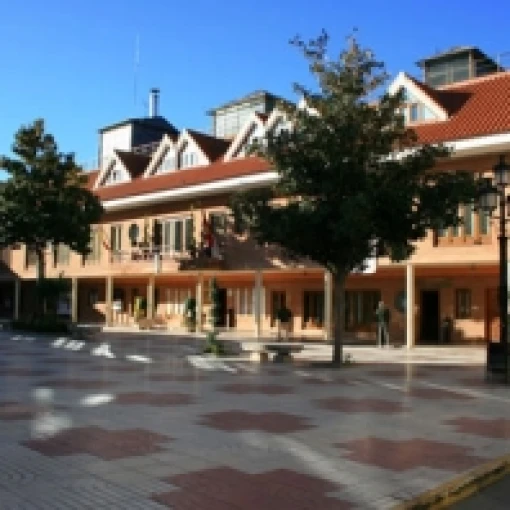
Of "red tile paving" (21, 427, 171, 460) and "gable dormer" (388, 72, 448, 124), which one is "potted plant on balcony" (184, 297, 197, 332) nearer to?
"gable dormer" (388, 72, 448, 124)

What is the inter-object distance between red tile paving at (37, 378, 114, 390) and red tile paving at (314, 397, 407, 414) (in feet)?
13.4

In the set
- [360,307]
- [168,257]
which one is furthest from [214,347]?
[168,257]

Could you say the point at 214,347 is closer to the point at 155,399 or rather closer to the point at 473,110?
the point at 155,399

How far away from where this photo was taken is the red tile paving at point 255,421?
8.66 m

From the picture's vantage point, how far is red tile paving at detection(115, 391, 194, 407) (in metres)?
10.6

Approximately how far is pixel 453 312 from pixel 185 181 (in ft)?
43.0

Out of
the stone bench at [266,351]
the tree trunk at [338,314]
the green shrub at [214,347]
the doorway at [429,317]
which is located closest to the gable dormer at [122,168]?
the doorway at [429,317]

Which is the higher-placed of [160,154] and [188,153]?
[160,154]

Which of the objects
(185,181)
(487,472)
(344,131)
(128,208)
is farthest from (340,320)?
(128,208)

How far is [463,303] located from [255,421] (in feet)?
61.5

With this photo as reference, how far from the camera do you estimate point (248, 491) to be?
578 centimetres

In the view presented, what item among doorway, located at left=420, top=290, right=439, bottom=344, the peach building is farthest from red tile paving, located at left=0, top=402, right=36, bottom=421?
doorway, located at left=420, top=290, right=439, bottom=344

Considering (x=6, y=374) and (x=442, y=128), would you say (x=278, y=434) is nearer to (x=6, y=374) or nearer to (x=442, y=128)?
(x=6, y=374)

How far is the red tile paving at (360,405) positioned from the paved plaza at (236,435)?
0.02 m
